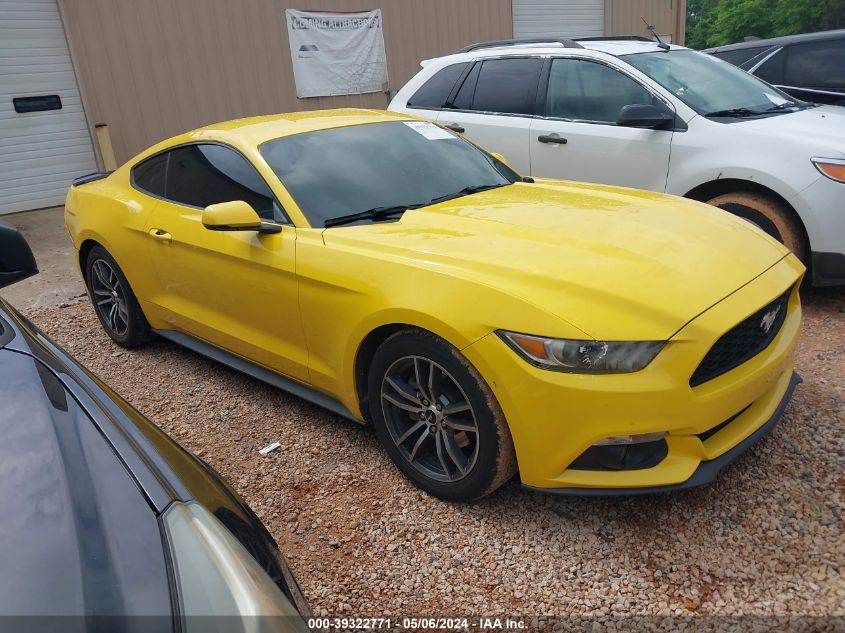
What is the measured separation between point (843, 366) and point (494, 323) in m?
2.35

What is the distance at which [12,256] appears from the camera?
2.18 metres

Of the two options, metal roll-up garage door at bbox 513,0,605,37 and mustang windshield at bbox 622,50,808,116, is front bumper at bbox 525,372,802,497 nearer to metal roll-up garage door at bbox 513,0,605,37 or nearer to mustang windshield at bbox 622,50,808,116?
mustang windshield at bbox 622,50,808,116

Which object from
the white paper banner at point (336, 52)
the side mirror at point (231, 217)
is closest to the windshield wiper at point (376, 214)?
the side mirror at point (231, 217)

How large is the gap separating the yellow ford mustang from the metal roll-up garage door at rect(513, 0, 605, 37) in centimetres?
1078

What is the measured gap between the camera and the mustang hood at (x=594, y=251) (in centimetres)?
224

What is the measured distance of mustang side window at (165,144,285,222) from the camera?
128 inches

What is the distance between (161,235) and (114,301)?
1.06 m

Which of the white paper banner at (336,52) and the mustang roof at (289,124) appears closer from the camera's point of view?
the mustang roof at (289,124)

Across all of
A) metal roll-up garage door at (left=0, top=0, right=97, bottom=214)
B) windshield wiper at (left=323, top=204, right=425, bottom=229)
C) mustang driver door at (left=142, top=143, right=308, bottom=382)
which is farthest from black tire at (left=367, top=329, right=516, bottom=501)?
metal roll-up garage door at (left=0, top=0, right=97, bottom=214)

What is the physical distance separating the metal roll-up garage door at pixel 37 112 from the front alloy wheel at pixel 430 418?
839 centimetres

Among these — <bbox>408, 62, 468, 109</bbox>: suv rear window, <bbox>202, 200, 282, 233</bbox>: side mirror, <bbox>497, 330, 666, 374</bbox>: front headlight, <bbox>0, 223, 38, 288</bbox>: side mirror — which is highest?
<bbox>408, 62, 468, 109</bbox>: suv rear window

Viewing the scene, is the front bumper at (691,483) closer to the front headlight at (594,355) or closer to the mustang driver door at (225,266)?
the front headlight at (594,355)

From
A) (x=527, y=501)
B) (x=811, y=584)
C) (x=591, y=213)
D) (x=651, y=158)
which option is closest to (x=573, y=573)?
(x=527, y=501)

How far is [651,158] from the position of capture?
4680 mm
